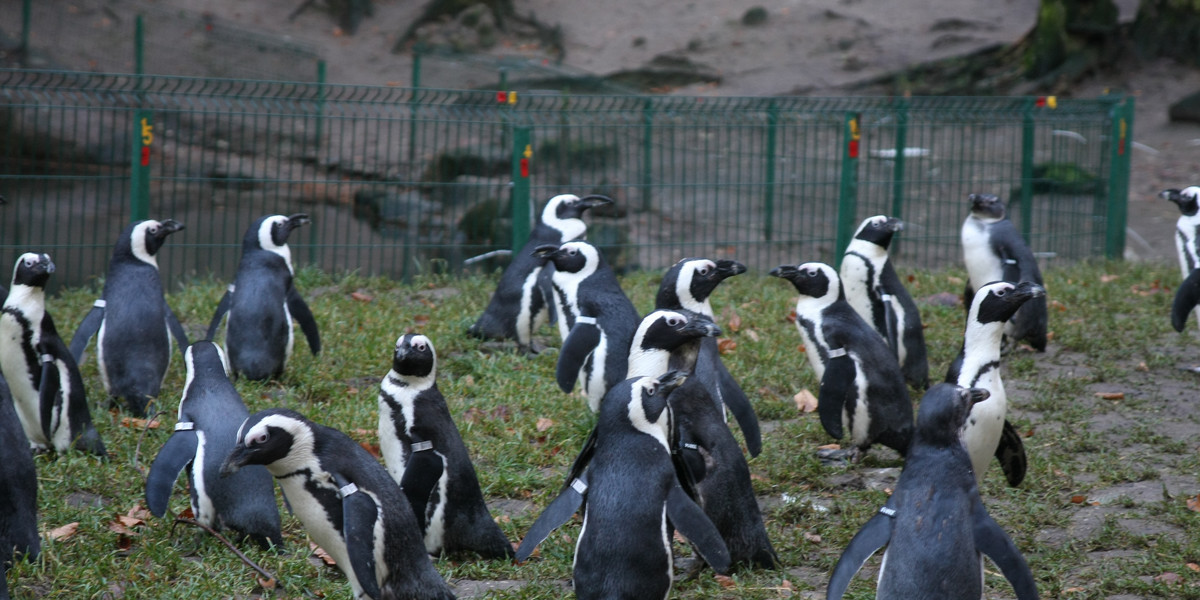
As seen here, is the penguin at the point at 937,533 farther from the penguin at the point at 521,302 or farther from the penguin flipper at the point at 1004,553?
the penguin at the point at 521,302

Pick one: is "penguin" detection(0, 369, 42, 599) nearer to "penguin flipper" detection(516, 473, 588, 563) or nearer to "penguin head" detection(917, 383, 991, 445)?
"penguin flipper" detection(516, 473, 588, 563)

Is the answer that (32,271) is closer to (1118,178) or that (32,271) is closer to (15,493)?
(15,493)

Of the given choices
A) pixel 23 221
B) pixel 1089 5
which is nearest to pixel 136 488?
pixel 23 221

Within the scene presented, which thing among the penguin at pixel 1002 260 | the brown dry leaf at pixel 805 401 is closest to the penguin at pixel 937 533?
the brown dry leaf at pixel 805 401


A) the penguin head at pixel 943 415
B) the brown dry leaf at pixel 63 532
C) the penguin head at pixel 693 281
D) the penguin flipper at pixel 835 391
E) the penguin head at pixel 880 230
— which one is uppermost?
the penguin head at pixel 880 230

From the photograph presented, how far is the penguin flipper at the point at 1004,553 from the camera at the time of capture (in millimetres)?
2854

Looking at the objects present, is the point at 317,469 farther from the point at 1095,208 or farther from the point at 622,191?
the point at 1095,208

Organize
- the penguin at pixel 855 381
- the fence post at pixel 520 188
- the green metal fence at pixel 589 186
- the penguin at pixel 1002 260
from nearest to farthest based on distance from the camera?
the penguin at pixel 855 381 < the penguin at pixel 1002 260 < the fence post at pixel 520 188 < the green metal fence at pixel 589 186

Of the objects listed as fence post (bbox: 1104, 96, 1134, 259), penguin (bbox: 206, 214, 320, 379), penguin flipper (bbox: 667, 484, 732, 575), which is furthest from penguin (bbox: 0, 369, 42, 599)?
fence post (bbox: 1104, 96, 1134, 259)

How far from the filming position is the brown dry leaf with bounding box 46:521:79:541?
3.60 metres

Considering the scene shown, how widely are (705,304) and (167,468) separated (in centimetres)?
215

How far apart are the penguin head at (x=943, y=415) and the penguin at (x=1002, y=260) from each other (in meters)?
3.16

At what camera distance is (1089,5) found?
47.6ft

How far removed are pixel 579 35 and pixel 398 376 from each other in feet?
48.1
